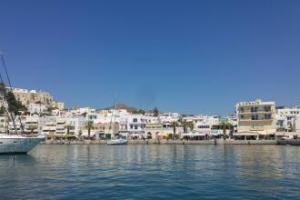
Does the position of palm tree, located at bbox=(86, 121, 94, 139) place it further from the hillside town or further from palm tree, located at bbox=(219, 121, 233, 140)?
palm tree, located at bbox=(219, 121, 233, 140)

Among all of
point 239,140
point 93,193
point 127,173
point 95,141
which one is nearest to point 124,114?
point 95,141

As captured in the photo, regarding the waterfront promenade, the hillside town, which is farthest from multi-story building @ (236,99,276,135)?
the waterfront promenade

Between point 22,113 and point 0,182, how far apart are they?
155m

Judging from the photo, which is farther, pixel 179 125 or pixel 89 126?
pixel 89 126

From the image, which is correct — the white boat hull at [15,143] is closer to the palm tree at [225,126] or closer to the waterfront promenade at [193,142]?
the waterfront promenade at [193,142]

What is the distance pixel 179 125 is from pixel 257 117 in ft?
97.0

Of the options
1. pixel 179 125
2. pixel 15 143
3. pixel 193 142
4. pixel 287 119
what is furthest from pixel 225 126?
pixel 15 143

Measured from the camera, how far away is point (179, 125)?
138m

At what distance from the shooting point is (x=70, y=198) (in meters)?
21.6

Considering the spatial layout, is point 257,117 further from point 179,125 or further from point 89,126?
point 89,126

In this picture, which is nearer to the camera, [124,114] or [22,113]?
[124,114]

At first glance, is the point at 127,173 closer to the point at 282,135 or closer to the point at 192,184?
the point at 192,184

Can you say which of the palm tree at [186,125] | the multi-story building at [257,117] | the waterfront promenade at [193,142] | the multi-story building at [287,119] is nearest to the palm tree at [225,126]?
the multi-story building at [257,117]

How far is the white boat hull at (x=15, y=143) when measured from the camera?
60.0 metres
